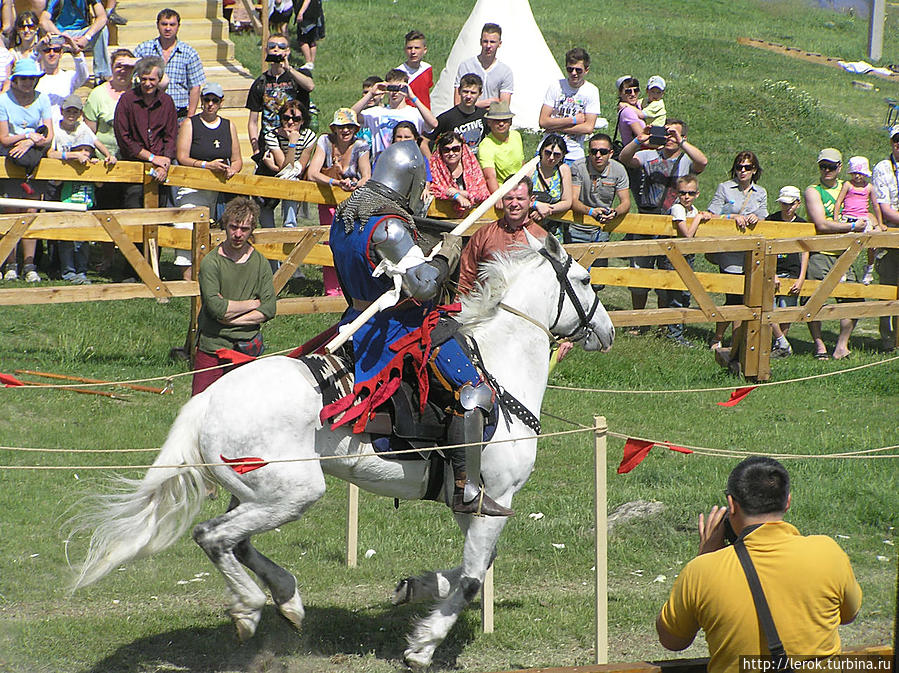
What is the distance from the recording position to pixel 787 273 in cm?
1273

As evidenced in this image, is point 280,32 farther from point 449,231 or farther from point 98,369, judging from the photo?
point 449,231

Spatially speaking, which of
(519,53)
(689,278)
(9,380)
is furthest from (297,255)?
(519,53)

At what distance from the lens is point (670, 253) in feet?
36.9

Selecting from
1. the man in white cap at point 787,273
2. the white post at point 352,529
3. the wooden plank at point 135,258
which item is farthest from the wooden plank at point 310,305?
the man in white cap at point 787,273

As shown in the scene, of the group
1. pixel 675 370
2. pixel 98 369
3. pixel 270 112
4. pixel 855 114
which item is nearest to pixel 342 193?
pixel 270 112

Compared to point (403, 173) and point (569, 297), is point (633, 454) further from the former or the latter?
point (403, 173)

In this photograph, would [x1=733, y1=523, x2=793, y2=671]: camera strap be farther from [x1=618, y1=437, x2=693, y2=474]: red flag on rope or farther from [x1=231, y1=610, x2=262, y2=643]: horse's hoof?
[x1=231, y1=610, x2=262, y2=643]: horse's hoof

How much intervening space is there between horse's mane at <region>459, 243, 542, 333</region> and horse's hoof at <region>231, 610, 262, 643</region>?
1.86 m

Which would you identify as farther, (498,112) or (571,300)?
(498,112)

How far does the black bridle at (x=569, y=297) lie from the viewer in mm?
6844

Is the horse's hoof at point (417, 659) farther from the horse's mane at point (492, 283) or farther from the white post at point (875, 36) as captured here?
the white post at point (875, 36)

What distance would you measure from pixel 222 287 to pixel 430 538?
7.64ft

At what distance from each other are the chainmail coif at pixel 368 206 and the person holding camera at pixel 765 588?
7.85 feet

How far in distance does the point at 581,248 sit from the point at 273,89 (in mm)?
4027
